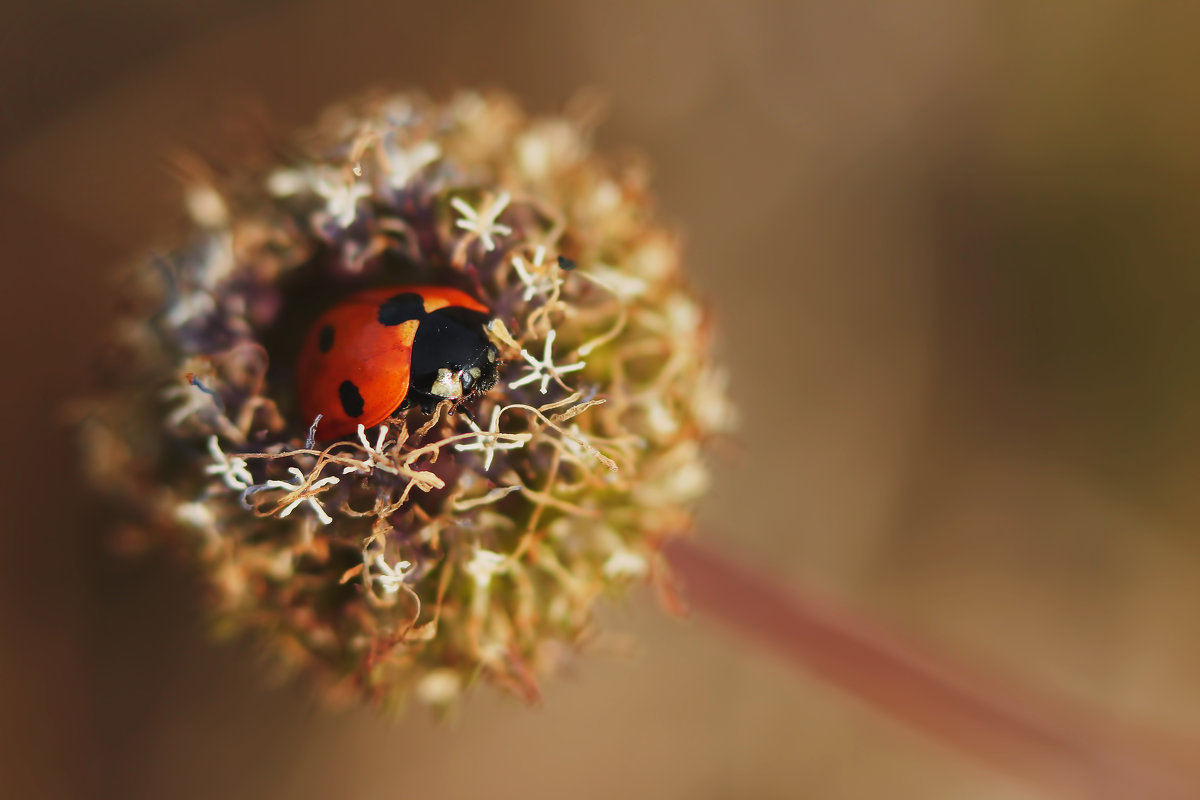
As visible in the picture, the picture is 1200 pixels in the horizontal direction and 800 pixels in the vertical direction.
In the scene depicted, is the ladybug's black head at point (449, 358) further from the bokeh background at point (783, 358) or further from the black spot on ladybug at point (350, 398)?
the bokeh background at point (783, 358)

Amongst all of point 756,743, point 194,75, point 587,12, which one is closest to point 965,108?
point 587,12

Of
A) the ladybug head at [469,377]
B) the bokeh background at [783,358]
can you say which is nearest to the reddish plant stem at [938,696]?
the bokeh background at [783,358]

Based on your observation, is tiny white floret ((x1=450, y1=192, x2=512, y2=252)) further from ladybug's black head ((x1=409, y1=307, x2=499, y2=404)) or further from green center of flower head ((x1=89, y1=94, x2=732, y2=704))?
ladybug's black head ((x1=409, y1=307, x2=499, y2=404))

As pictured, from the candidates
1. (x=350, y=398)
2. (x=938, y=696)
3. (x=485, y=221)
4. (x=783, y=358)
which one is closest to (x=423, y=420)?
(x=350, y=398)

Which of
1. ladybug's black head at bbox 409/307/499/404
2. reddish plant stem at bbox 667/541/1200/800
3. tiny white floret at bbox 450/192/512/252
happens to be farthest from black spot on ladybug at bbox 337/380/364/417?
reddish plant stem at bbox 667/541/1200/800

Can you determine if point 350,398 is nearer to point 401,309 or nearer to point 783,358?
point 401,309

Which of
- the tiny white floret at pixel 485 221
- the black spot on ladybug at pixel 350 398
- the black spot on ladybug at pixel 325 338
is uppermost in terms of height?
the tiny white floret at pixel 485 221
